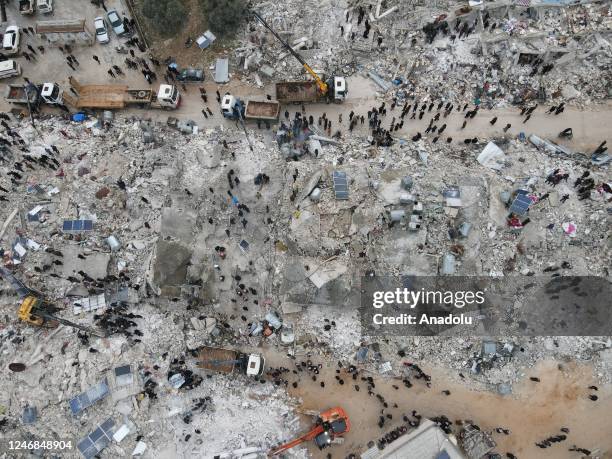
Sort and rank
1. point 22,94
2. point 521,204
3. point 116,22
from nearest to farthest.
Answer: point 521,204 < point 22,94 < point 116,22

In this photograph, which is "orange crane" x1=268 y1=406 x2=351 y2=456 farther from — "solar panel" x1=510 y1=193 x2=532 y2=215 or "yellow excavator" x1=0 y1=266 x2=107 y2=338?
"solar panel" x1=510 y1=193 x2=532 y2=215

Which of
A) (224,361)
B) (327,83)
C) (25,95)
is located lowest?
(224,361)

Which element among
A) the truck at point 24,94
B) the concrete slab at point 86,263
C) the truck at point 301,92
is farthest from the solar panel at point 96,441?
the truck at point 301,92

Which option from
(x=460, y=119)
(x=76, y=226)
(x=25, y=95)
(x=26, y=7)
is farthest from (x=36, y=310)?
(x=460, y=119)

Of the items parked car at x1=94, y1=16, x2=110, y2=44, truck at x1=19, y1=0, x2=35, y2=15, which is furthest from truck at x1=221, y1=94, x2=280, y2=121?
truck at x1=19, y1=0, x2=35, y2=15

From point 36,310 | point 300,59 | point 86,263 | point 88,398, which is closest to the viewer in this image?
point 88,398

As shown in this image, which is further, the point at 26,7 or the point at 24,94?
the point at 26,7

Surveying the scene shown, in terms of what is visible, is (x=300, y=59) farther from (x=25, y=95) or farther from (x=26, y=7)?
(x=26, y=7)

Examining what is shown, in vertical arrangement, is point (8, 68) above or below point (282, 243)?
above
